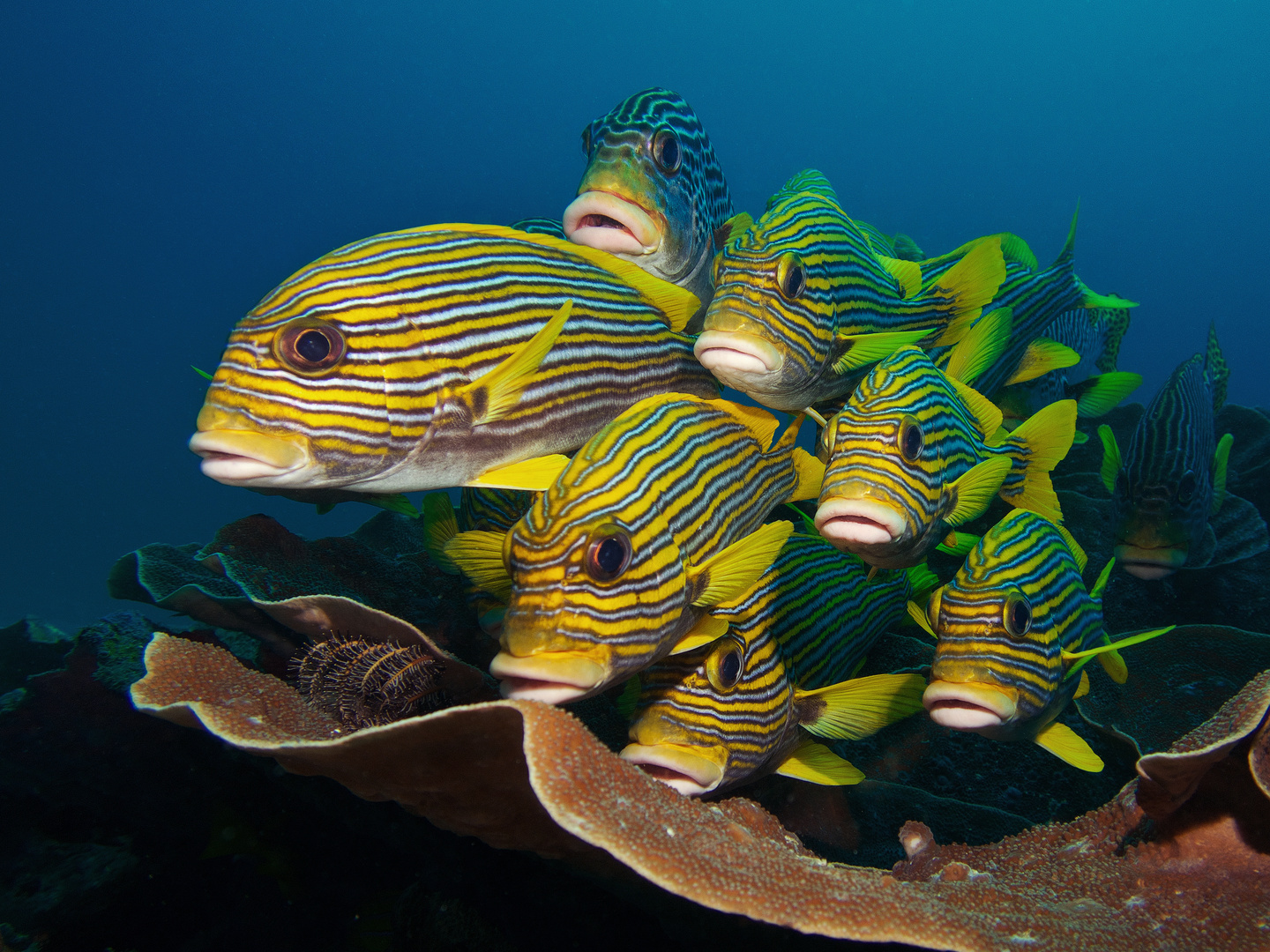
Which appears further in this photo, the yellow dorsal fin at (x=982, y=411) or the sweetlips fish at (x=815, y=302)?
the yellow dorsal fin at (x=982, y=411)

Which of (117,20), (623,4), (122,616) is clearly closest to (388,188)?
(117,20)

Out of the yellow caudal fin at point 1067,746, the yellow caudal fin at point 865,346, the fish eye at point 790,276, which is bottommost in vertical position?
the yellow caudal fin at point 1067,746

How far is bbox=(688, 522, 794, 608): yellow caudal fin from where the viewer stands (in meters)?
1.74

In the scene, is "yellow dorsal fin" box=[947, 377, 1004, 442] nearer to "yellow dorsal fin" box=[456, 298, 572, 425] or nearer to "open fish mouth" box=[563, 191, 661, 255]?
"open fish mouth" box=[563, 191, 661, 255]

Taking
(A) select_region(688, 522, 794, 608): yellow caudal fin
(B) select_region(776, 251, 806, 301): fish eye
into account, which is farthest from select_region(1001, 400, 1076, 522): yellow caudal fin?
(A) select_region(688, 522, 794, 608): yellow caudal fin

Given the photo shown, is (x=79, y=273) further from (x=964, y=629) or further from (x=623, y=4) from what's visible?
(x=964, y=629)

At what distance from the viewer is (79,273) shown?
77875mm

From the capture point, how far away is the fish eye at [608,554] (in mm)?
1491

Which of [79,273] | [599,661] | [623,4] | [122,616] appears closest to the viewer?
[599,661]

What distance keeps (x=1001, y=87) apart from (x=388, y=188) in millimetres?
102143

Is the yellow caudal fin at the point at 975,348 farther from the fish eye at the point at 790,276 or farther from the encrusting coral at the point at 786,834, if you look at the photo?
the encrusting coral at the point at 786,834

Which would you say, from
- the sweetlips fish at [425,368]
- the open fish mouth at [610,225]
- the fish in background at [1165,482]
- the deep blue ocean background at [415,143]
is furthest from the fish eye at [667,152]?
the deep blue ocean background at [415,143]

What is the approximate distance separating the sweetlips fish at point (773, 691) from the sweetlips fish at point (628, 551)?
20 cm

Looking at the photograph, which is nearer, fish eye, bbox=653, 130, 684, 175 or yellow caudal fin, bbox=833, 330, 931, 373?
yellow caudal fin, bbox=833, 330, 931, 373
